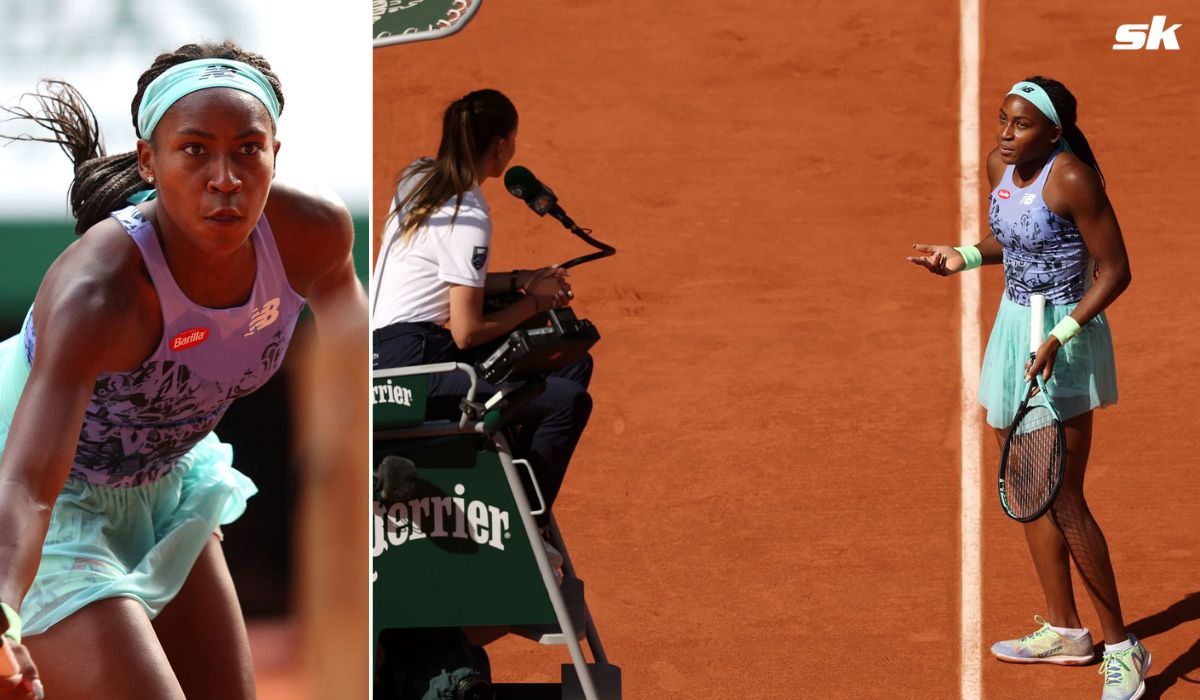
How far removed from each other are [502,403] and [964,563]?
10.1 feet

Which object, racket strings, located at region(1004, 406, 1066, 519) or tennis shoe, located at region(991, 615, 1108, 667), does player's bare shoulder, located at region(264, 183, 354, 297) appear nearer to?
racket strings, located at region(1004, 406, 1066, 519)

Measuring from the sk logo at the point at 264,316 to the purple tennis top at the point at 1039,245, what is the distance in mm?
3278

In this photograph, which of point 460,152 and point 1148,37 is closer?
point 460,152

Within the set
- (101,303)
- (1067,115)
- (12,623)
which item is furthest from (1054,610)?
(12,623)

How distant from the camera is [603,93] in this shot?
10.1 meters

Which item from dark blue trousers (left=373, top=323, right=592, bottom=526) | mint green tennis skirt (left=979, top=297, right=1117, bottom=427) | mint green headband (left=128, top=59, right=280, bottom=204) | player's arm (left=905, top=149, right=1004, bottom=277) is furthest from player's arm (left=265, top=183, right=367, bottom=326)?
mint green tennis skirt (left=979, top=297, right=1117, bottom=427)

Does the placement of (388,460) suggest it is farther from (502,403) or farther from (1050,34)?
(1050,34)

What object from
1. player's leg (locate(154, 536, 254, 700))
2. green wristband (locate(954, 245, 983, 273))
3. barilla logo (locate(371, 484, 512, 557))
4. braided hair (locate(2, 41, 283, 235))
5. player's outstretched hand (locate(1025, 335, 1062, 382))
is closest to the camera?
braided hair (locate(2, 41, 283, 235))

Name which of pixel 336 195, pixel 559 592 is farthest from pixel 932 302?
pixel 336 195

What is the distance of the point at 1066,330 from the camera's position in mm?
5516

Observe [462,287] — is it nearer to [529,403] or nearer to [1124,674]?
[529,403]

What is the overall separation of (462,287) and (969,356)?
4.04m

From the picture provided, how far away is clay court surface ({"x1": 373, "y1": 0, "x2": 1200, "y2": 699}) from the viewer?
6.51 metres

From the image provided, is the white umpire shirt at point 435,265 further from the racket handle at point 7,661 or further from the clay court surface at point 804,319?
the racket handle at point 7,661
